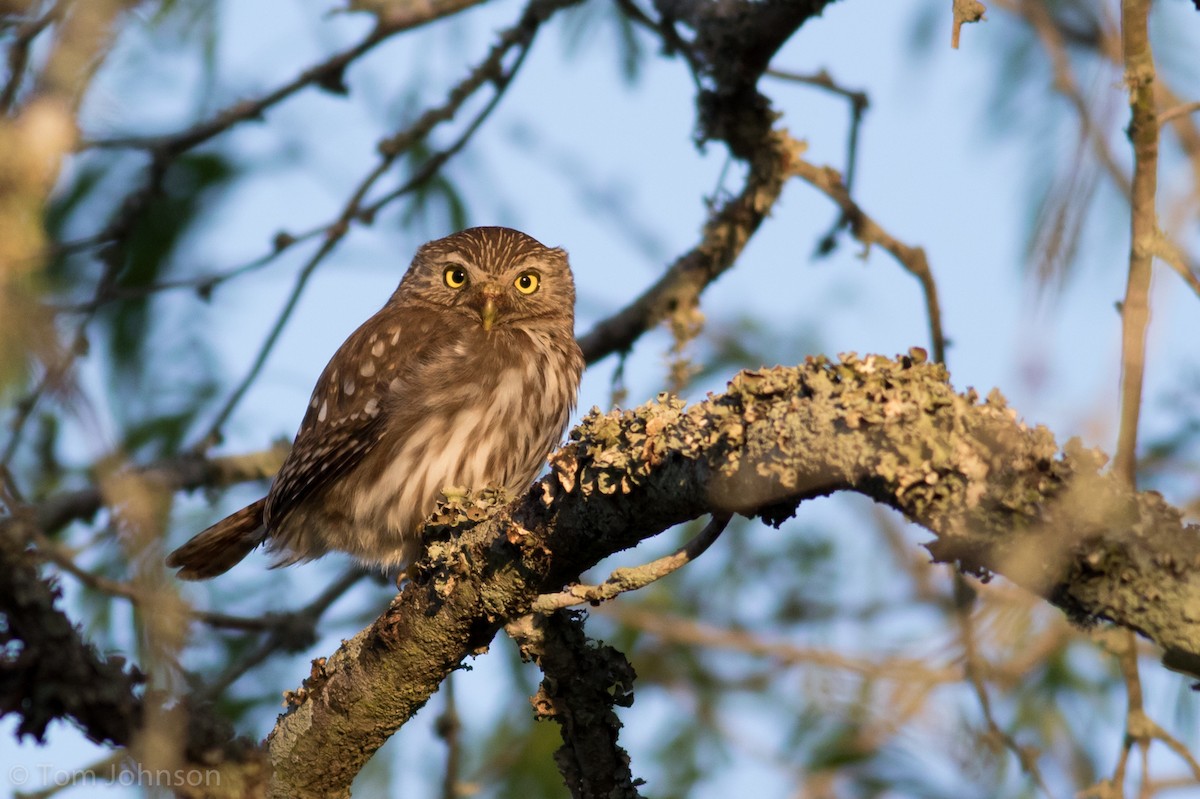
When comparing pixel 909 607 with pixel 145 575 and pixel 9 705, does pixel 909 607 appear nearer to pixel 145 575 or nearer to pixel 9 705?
pixel 9 705

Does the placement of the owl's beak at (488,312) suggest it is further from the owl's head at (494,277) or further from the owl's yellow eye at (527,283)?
the owl's yellow eye at (527,283)

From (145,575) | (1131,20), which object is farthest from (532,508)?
(1131,20)

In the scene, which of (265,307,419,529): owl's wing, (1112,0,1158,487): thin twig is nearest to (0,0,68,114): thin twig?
(265,307,419,529): owl's wing

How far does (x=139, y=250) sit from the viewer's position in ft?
16.4

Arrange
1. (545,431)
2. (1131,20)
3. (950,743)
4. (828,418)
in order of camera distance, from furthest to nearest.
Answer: (545,431) < (950,743) < (1131,20) < (828,418)

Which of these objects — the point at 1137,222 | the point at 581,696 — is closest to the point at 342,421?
the point at 581,696

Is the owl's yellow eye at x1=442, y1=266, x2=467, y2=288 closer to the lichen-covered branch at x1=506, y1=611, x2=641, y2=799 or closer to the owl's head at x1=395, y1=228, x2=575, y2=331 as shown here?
the owl's head at x1=395, y1=228, x2=575, y2=331

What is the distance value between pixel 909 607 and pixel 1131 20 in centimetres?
420

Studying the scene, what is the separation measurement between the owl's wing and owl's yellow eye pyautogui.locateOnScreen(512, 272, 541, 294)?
2.32 feet

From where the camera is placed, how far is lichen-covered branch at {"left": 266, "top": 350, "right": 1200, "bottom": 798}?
1753mm

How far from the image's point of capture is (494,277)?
560 centimetres

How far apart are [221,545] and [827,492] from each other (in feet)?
11.5

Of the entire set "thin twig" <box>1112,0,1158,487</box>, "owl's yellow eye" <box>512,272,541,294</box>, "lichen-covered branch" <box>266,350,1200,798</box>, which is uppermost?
"owl's yellow eye" <box>512,272,541,294</box>

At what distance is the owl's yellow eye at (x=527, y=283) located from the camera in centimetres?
566
